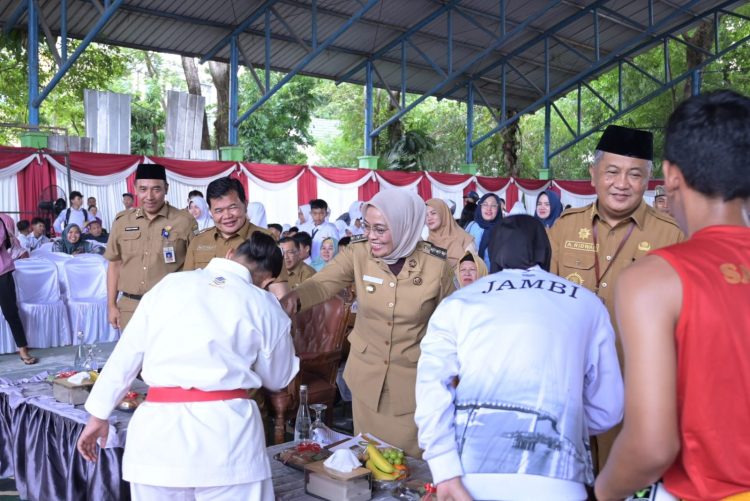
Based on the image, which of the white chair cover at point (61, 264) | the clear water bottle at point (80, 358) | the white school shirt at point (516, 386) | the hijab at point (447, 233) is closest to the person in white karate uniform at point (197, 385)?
the white school shirt at point (516, 386)

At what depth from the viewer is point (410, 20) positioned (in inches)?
547

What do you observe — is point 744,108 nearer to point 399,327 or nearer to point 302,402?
point 399,327

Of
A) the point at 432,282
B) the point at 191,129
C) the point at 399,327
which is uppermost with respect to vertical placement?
the point at 191,129

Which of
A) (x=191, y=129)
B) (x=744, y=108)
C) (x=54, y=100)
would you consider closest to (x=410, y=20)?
(x=191, y=129)

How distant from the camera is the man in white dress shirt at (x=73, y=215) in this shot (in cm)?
935

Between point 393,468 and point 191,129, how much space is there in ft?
38.2

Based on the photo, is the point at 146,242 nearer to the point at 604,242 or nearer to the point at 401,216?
the point at 401,216

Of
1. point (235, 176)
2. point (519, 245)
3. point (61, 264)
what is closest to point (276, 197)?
point (235, 176)

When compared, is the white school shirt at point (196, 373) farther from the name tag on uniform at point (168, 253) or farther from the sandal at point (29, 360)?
the sandal at point (29, 360)

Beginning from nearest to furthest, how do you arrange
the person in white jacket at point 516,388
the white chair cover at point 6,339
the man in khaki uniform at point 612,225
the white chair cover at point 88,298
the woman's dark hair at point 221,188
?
1. the person in white jacket at point 516,388
2. the man in khaki uniform at point 612,225
3. the woman's dark hair at point 221,188
4. the white chair cover at point 6,339
5. the white chair cover at point 88,298

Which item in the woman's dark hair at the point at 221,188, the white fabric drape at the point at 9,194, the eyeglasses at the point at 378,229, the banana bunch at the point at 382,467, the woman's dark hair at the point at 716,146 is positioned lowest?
the banana bunch at the point at 382,467

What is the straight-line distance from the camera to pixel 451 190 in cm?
1622

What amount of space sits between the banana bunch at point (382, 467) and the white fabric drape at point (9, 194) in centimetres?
884

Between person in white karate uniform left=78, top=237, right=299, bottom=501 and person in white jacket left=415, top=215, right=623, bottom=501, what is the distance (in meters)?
0.61
